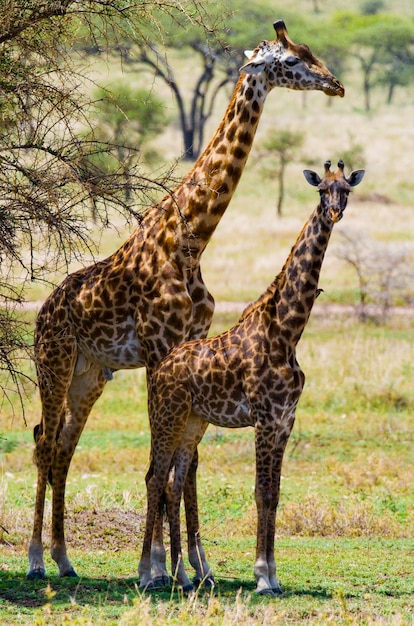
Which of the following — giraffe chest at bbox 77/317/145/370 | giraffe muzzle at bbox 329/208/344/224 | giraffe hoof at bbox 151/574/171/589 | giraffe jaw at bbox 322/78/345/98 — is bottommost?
giraffe hoof at bbox 151/574/171/589

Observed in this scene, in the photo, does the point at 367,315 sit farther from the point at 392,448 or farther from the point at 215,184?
the point at 215,184

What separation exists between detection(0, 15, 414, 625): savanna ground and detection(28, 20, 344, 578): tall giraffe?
0.89 meters

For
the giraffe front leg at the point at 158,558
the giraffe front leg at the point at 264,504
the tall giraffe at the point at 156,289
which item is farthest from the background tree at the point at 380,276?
the giraffe front leg at the point at 264,504

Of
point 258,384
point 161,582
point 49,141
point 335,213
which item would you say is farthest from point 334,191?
point 161,582

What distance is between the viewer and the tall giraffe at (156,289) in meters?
8.80

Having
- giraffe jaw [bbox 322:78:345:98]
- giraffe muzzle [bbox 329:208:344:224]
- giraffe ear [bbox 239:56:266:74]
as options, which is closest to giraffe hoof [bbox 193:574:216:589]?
giraffe muzzle [bbox 329:208:344:224]

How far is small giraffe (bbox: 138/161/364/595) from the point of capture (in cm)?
802

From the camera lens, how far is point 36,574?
9.03 m

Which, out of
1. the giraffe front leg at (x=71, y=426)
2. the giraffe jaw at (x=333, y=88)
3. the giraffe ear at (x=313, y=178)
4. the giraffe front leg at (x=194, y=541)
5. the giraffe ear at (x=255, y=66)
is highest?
the giraffe ear at (x=255, y=66)

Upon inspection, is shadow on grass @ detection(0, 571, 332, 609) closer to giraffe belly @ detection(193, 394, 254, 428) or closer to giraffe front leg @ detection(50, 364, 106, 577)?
giraffe front leg @ detection(50, 364, 106, 577)

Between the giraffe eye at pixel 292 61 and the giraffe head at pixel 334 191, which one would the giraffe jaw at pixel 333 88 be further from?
the giraffe head at pixel 334 191

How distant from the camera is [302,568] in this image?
8.92 meters

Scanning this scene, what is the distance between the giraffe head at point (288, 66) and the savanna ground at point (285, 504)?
378 centimetres

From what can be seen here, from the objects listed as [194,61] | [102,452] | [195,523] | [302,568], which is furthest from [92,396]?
[194,61]
